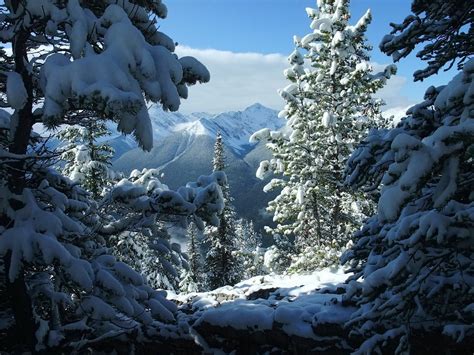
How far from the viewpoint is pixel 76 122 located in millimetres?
6285

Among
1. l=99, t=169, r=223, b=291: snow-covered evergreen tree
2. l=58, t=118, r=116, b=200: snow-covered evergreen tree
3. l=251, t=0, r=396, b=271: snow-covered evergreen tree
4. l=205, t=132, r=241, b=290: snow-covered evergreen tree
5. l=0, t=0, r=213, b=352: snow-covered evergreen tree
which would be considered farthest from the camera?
l=205, t=132, r=241, b=290: snow-covered evergreen tree

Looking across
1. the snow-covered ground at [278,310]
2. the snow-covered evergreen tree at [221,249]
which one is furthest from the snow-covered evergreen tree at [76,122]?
the snow-covered evergreen tree at [221,249]

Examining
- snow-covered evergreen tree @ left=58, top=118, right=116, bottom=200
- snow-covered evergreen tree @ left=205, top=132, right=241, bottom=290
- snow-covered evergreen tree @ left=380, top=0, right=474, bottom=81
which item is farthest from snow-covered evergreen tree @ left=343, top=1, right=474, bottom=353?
snow-covered evergreen tree @ left=205, top=132, right=241, bottom=290

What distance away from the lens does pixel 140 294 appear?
238 inches

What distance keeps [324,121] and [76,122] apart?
1044cm

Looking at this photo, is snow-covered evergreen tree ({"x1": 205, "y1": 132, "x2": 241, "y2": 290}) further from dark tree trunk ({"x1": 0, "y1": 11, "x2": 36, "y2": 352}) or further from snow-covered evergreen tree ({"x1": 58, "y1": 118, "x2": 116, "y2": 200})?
dark tree trunk ({"x1": 0, "y1": 11, "x2": 36, "y2": 352})

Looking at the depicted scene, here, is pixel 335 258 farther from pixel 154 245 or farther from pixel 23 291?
pixel 23 291

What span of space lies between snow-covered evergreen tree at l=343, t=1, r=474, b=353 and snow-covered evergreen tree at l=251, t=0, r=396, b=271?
9435 millimetres

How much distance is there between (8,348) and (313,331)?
4.64 metres

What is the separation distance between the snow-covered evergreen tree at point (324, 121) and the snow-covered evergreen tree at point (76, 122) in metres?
9.83

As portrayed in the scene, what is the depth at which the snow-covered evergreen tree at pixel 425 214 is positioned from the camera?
349 centimetres

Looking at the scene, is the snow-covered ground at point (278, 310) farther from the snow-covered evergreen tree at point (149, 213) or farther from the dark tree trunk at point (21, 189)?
the dark tree trunk at point (21, 189)

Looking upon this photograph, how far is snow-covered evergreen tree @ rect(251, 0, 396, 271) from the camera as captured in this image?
15.5 m

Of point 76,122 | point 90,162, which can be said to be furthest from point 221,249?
point 76,122
